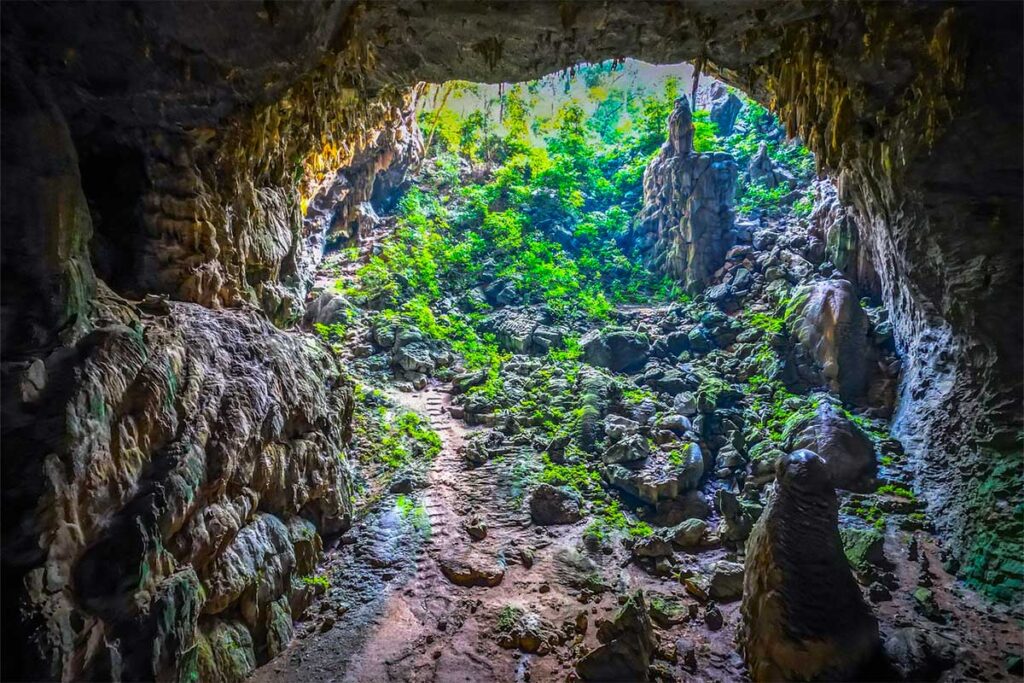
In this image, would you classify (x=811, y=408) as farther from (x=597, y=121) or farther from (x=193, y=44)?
(x=597, y=121)

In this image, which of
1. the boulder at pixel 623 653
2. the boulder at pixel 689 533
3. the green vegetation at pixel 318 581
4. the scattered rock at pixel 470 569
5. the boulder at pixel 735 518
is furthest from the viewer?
the boulder at pixel 689 533

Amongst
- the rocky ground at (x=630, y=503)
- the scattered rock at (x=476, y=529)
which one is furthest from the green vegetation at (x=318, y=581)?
the scattered rock at (x=476, y=529)

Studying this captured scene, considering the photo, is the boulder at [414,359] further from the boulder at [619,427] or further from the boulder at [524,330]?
the boulder at [619,427]

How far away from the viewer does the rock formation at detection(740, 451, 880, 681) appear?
474cm

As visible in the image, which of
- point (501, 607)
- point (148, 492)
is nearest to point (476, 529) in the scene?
point (501, 607)

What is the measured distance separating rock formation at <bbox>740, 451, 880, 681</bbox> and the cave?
0.11 ft

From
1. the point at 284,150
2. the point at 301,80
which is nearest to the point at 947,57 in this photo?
the point at 301,80

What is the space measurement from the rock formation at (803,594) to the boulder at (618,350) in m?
9.55

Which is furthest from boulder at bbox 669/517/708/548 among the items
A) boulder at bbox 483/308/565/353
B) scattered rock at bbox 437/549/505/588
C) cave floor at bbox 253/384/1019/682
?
boulder at bbox 483/308/565/353

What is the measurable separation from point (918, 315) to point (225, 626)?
11924 mm

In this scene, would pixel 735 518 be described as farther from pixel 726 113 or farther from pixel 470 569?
pixel 726 113

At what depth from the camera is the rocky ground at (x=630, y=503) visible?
5848mm

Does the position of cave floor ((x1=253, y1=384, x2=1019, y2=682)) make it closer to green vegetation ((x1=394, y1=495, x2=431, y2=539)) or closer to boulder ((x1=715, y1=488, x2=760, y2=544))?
green vegetation ((x1=394, y1=495, x2=431, y2=539))

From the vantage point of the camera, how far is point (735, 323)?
15062 millimetres
